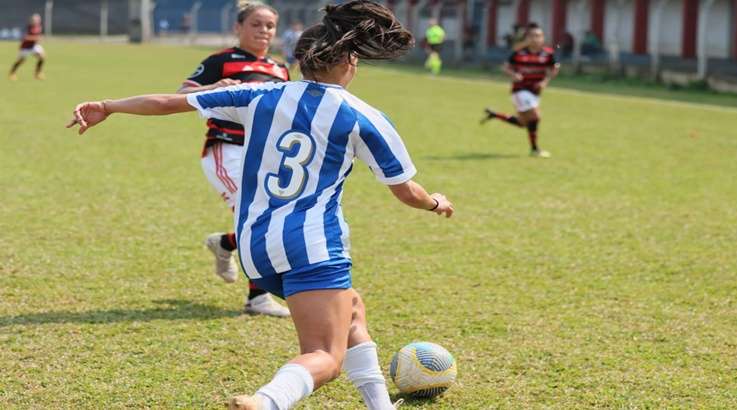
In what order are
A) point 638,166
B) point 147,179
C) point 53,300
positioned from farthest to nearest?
point 638,166, point 147,179, point 53,300

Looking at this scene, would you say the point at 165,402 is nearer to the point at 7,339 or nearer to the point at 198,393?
the point at 198,393

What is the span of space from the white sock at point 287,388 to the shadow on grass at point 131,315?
2753mm

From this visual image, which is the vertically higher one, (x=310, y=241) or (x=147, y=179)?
(x=310, y=241)

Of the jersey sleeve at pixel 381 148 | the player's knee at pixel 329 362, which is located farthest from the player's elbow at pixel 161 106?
the player's knee at pixel 329 362

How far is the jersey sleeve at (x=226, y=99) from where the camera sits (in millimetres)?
4117

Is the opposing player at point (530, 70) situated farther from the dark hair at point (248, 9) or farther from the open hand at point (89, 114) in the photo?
the open hand at point (89, 114)

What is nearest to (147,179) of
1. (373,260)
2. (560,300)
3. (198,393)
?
(373,260)

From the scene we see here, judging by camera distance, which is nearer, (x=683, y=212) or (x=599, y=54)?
(x=683, y=212)

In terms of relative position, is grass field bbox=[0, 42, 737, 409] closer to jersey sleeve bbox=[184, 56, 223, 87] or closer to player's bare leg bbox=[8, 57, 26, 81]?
jersey sleeve bbox=[184, 56, 223, 87]

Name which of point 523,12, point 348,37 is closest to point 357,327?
point 348,37

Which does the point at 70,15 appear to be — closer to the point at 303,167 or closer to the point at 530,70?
the point at 530,70

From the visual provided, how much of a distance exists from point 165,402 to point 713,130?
52.2ft

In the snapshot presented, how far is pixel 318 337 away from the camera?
387 centimetres

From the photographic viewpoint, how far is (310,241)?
3.94m
